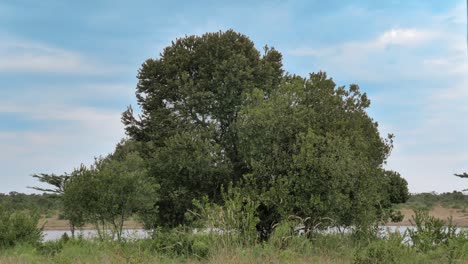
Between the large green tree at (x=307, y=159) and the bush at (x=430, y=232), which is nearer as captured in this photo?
the bush at (x=430, y=232)

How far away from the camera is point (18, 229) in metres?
19.3

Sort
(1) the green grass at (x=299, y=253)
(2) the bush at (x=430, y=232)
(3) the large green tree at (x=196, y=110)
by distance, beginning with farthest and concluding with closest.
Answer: (3) the large green tree at (x=196, y=110) → (2) the bush at (x=430, y=232) → (1) the green grass at (x=299, y=253)

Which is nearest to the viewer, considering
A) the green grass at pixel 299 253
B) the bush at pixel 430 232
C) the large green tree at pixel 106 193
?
the green grass at pixel 299 253

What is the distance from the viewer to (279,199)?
1953cm

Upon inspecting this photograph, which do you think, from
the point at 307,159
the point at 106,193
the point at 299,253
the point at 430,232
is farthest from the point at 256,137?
the point at 299,253

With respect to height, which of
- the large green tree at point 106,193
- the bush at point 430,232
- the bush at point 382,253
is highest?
the large green tree at point 106,193

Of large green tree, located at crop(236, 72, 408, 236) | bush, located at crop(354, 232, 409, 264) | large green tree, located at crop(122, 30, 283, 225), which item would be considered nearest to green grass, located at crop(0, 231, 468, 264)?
bush, located at crop(354, 232, 409, 264)

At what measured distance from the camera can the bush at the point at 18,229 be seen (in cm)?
1880

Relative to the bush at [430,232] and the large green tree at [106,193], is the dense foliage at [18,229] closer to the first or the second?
the large green tree at [106,193]

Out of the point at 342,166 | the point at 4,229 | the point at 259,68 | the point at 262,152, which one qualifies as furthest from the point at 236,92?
the point at 4,229

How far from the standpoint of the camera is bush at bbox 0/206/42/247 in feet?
61.7

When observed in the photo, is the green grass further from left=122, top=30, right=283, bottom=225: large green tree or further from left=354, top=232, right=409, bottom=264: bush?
left=122, top=30, right=283, bottom=225: large green tree

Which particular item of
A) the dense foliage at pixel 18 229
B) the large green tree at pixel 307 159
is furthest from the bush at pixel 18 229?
the large green tree at pixel 307 159

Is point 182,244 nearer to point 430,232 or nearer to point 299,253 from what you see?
point 299,253
